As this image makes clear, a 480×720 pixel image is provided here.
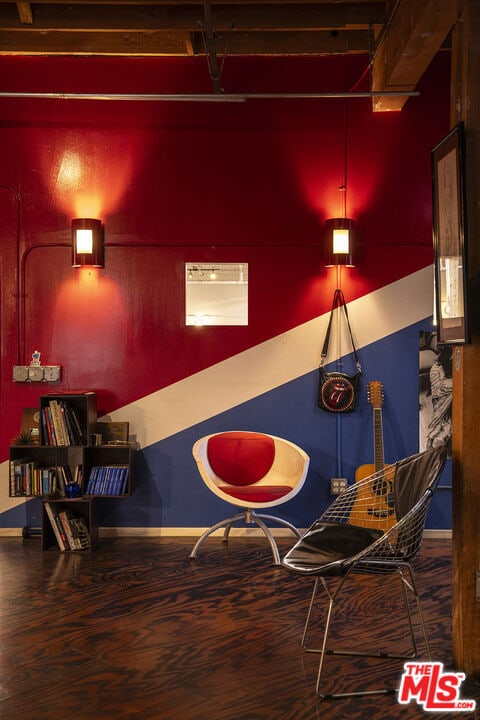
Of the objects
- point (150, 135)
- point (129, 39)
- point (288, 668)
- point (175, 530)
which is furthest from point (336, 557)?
point (129, 39)

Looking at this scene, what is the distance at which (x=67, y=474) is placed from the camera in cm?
626

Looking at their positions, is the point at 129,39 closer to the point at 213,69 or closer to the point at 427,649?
the point at 213,69

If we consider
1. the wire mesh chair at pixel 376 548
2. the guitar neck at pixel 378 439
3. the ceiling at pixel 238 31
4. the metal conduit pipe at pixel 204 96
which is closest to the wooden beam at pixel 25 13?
the ceiling at pixel 238 31

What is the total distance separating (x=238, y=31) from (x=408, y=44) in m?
1.51

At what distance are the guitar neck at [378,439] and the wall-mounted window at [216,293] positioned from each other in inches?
51.3

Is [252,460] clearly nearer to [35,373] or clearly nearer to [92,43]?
[35,373]

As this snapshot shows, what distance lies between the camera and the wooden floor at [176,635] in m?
3.35

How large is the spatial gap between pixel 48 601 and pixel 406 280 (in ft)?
12.2

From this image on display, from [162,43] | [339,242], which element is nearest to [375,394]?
[339,242]

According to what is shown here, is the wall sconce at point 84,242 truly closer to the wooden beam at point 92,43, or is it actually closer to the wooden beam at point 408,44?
the wooden beam at point 92,43

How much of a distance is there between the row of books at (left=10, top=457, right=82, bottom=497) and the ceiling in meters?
3.18

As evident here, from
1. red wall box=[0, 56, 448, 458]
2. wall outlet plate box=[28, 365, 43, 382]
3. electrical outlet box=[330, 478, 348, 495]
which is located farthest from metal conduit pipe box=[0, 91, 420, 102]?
electrical outlet box=[330, 478, 348, 495]

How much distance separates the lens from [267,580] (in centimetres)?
528

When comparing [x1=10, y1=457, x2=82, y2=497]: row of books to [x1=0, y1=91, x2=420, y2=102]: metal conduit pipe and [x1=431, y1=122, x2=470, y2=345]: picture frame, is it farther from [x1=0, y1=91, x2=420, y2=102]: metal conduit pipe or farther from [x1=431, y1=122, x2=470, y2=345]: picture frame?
[x1=431, y1=122, x2=470, y2=345]: picture frame
